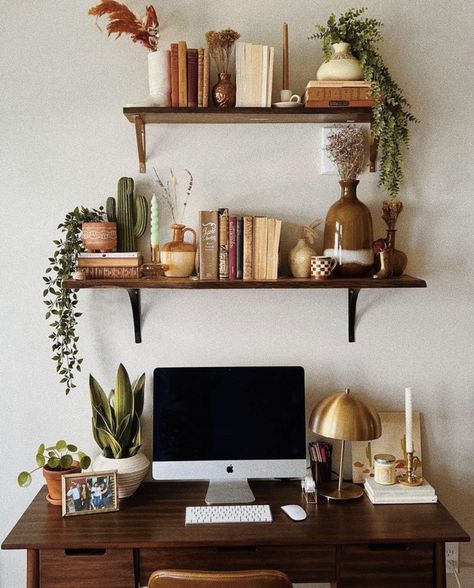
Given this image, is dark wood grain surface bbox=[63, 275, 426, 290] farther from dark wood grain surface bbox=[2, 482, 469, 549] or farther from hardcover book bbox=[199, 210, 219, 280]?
dark wood grain surface bbox=[2, 482, 469, 549]

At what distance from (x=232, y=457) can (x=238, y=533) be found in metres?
0.34

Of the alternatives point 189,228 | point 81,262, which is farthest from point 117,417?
point 189,228

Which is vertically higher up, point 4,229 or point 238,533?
point 4,229

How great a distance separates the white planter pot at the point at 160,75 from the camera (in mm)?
2170

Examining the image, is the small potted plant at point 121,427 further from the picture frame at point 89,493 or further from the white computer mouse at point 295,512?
the white computer mouse at point 295,512

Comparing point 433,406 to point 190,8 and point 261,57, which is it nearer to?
point 261,57

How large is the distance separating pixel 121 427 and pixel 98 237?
0.66m

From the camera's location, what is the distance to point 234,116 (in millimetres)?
2223

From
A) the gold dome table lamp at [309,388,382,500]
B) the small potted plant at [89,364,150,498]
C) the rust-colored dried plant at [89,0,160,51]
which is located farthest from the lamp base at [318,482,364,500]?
the rust-colored dried plant at [89,0,160,51]

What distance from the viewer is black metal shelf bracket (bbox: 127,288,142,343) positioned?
235 cm

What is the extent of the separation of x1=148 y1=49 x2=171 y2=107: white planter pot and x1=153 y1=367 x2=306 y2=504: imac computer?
0.91 m

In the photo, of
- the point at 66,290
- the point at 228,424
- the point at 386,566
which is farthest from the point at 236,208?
the point at 386,566

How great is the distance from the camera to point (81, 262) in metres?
2.20

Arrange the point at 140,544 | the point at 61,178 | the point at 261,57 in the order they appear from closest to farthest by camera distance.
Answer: the point at 140,544 → the point at 261,57 → the point at 61,178
